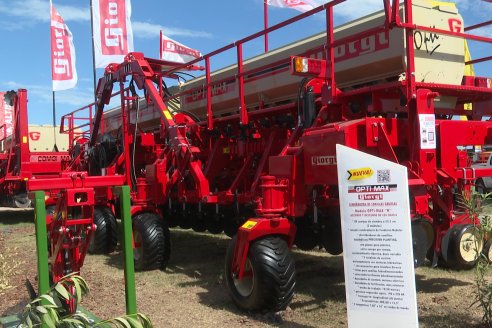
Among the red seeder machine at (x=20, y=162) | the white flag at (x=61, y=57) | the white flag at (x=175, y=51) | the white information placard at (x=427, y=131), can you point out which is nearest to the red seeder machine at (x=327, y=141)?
the white information placard at (x=427, y=131)

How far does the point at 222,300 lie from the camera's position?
5.44 metres

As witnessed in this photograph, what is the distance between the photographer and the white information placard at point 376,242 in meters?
3.37

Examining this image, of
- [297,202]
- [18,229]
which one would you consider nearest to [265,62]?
[297,202]

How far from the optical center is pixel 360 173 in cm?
362

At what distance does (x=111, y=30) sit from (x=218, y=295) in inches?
401

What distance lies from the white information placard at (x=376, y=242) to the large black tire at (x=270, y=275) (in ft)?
3.45

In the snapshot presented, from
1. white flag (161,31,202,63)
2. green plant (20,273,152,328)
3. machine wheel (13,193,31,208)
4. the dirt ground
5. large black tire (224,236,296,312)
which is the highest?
white flag (161,31,202,63)

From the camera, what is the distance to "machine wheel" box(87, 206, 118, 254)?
8383 mm

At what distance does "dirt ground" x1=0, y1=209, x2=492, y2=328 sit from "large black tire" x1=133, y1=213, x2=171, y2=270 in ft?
0.49

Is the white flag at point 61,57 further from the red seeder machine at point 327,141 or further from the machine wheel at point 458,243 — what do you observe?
the machine wheel at point 458,243

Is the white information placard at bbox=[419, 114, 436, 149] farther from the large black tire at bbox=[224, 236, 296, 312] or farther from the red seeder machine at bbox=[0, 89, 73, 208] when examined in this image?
the red seeder machine at bbox=[0, 89, 73, 208]

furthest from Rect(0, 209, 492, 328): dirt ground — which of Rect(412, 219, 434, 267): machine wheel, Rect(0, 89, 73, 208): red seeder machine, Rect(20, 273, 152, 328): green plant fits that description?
Rect(0, 89, 73, 208): red seeder machine

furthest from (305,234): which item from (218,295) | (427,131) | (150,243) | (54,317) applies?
(54,317)

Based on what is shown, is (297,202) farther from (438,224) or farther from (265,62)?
(265,62)
